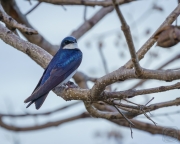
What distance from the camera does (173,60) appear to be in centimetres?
423

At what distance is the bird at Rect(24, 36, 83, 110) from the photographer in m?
2.30

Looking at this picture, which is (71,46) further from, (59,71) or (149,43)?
(149,43)

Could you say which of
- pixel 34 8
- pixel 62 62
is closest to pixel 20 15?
pixel 34 8

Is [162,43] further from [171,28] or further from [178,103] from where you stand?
[178,103]

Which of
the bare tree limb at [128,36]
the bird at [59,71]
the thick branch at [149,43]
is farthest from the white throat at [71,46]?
the bare tree limb at [128,36]

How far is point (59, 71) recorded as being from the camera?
2719 millimetres

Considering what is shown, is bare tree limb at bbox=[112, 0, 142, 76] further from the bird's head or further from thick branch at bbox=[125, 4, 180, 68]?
the bird's head

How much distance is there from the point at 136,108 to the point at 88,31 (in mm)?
2297

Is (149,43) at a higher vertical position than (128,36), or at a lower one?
lower

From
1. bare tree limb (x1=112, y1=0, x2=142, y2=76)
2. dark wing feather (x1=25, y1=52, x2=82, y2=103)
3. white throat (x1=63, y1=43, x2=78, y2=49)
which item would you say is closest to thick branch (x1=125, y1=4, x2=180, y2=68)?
bare tree limb (x1=112, y1=0, x2=142, y2=76)

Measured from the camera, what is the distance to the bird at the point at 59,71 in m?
2.30

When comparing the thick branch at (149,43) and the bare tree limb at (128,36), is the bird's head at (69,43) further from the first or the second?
the bare tree limb at (128,36)

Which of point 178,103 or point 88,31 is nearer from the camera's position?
point 178,103

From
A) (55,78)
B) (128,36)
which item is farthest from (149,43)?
(55,78)
